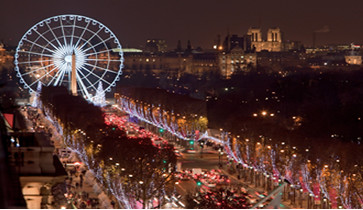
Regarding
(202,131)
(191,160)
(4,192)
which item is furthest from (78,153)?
(4,192)

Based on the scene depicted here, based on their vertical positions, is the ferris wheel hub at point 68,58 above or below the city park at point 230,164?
above

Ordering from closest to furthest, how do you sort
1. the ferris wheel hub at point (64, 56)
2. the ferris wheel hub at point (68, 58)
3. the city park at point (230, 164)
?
the city park at point (230, 164) < the ferris wheel hub at point (64, 56) < the ferris wheel hub at point (68, 58)

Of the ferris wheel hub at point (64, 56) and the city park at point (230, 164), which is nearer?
the city park at point (230, 164)

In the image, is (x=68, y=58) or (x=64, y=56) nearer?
(x=64, y=56)

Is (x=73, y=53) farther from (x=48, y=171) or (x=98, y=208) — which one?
(x=48, y=171)

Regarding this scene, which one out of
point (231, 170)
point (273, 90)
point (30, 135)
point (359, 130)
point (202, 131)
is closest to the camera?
point (30, 135)

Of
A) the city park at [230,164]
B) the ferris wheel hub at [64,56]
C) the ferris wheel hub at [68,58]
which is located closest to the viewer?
the city park at [230,164]

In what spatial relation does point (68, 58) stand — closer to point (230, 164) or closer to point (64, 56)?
point (64, 56)

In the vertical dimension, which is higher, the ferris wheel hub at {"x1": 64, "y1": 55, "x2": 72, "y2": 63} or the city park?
the ferris wheel hub at {"x1": 64, "y1": 55, "x2": 72, "y2": 63}

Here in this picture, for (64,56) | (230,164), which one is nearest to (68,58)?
(64,56)

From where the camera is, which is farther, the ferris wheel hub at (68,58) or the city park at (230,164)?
the ferris wheel hub at (68,58)

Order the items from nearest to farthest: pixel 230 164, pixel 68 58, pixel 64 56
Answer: pixel 230 164, pixel 64 56, pixel 68 58
